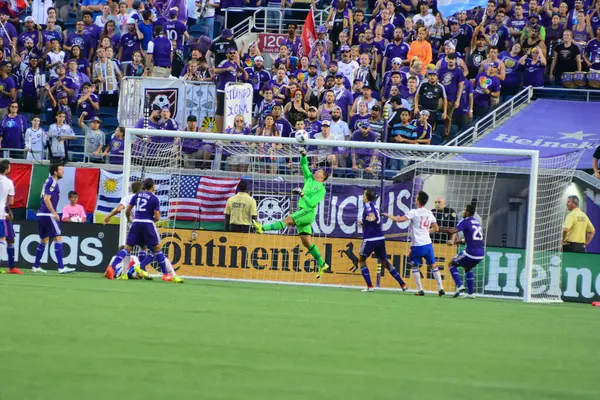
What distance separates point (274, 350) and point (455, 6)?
17692mm

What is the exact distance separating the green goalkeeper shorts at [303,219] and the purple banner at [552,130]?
157 inches

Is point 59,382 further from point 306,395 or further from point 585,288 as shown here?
point 585,288

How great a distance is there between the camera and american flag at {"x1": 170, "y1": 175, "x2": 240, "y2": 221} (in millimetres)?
20344

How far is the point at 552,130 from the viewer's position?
22.1m

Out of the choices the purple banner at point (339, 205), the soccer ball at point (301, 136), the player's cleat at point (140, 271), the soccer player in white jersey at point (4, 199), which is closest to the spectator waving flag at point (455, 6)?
the purple banner at point (339, 205)

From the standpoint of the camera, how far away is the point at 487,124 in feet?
74.2

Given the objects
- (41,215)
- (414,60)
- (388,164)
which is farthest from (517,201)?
(41,215)

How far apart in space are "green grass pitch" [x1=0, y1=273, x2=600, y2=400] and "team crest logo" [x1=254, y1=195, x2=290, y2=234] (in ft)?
23.8

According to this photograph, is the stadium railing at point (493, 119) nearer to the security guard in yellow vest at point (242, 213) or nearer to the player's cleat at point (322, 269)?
the security guard in yellow vest at point (242, 213)

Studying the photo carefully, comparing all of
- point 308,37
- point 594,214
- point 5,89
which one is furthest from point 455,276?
point 5,89

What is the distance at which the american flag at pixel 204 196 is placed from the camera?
20.3 meters

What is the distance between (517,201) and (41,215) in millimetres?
9013

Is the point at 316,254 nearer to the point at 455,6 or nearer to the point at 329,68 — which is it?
the point at 329,68

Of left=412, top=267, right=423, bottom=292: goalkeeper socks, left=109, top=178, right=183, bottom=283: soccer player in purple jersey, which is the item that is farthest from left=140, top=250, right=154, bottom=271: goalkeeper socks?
left=412, top=267, right=423, bottom=292: goalkeeper socks
